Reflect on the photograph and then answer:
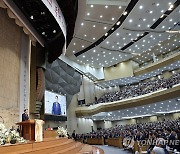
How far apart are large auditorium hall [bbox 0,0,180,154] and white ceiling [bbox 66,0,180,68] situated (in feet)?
0.25

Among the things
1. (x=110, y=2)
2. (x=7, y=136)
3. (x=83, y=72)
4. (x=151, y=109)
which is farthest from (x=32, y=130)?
(x=151, y=109)

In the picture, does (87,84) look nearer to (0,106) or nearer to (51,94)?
(51,94)

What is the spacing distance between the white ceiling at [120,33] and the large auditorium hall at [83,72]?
3.0 inches

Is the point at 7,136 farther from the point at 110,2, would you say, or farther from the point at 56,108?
the point at 56,108

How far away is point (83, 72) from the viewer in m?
23.6

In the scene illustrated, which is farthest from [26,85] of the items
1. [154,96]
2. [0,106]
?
[154,96]

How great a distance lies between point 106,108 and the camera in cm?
2281

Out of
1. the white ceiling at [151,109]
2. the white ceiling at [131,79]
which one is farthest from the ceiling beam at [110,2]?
the white ceiling at [131,79]

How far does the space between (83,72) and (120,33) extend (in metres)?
7.03

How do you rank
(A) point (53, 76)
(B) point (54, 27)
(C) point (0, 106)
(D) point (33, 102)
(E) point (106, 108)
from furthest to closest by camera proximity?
A: (E) point (106, 108) < (A) point (53, 76) < (D) point (33, 102) < (B) point (54, 27) < (C) point (0, 106)

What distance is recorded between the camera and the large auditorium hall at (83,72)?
24.0 ft

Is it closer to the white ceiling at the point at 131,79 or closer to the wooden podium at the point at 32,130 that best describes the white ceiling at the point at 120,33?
the white ceiling at the point at 131,79

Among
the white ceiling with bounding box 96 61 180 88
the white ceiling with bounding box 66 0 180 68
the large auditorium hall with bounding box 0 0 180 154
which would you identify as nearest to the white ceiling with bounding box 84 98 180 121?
the large auditorium hall with bounding box 0 0 180 154

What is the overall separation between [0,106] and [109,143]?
9.35 meters
